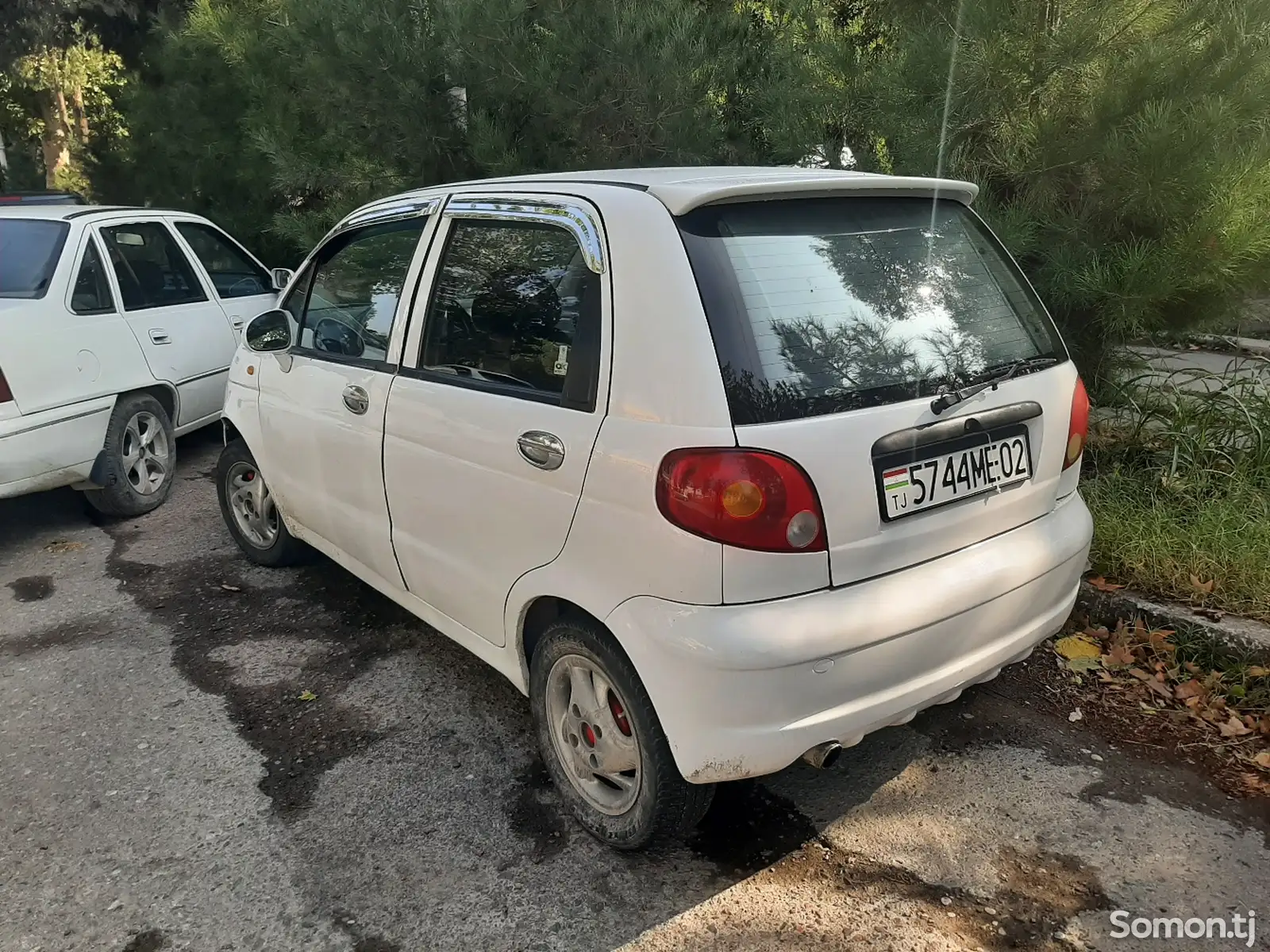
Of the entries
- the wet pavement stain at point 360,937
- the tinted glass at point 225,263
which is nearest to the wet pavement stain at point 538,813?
the wet pavement stain at point 360,937

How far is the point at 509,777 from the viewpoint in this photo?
3021 mm

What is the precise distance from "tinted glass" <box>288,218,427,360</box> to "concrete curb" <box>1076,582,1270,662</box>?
276cm

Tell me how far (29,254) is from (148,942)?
4257mm

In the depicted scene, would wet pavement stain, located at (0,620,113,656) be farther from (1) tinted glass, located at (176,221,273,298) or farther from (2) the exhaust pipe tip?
(2) the exhaust pipe tip

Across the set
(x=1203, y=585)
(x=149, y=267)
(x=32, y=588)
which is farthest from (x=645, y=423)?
(x=149, y=267)

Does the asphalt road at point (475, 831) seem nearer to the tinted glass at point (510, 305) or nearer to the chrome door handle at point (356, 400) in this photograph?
the chrome door handle at point (356, 400)

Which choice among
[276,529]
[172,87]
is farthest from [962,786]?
[172,87]

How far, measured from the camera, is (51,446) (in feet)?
15.7

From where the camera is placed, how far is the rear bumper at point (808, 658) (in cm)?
218

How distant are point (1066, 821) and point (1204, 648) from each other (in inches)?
45.9

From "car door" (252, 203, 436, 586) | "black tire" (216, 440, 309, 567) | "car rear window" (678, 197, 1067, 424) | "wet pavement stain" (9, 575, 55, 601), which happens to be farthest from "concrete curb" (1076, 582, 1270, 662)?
"wet pavement stain" (9, 575, 55, 601)

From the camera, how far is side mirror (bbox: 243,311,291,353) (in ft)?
12.9

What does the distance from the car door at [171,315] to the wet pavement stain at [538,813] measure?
3.86 metres

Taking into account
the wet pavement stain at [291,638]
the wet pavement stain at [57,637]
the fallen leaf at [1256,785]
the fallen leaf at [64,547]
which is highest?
the fallen leaf at [64,547]
